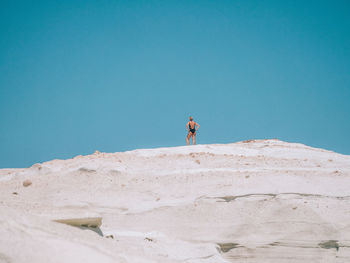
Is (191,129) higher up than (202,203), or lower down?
higher up

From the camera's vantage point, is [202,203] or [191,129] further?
[191,129]

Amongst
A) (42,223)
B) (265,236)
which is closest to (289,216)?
(265,236)

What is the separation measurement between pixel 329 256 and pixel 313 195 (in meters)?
1.73

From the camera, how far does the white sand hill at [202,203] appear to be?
963 centimetres

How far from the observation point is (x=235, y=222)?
1034 centimetres

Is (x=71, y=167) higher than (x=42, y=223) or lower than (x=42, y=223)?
higher

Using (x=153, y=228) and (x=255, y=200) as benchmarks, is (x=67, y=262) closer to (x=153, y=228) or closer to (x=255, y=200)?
(x=153, y=228)

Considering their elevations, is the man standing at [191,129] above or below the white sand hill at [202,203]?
above

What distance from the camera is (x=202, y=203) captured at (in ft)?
36.0

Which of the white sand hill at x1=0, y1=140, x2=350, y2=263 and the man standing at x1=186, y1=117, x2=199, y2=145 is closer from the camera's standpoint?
the white sand hill at x1=0, y1=140, x2=350, y2=263

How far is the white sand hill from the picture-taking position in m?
9.63

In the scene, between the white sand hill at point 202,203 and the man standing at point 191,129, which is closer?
the white sand hill at point 202,203

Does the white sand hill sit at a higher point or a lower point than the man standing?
lower

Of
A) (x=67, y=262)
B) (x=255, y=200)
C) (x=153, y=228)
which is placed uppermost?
(x=255, y=200)
